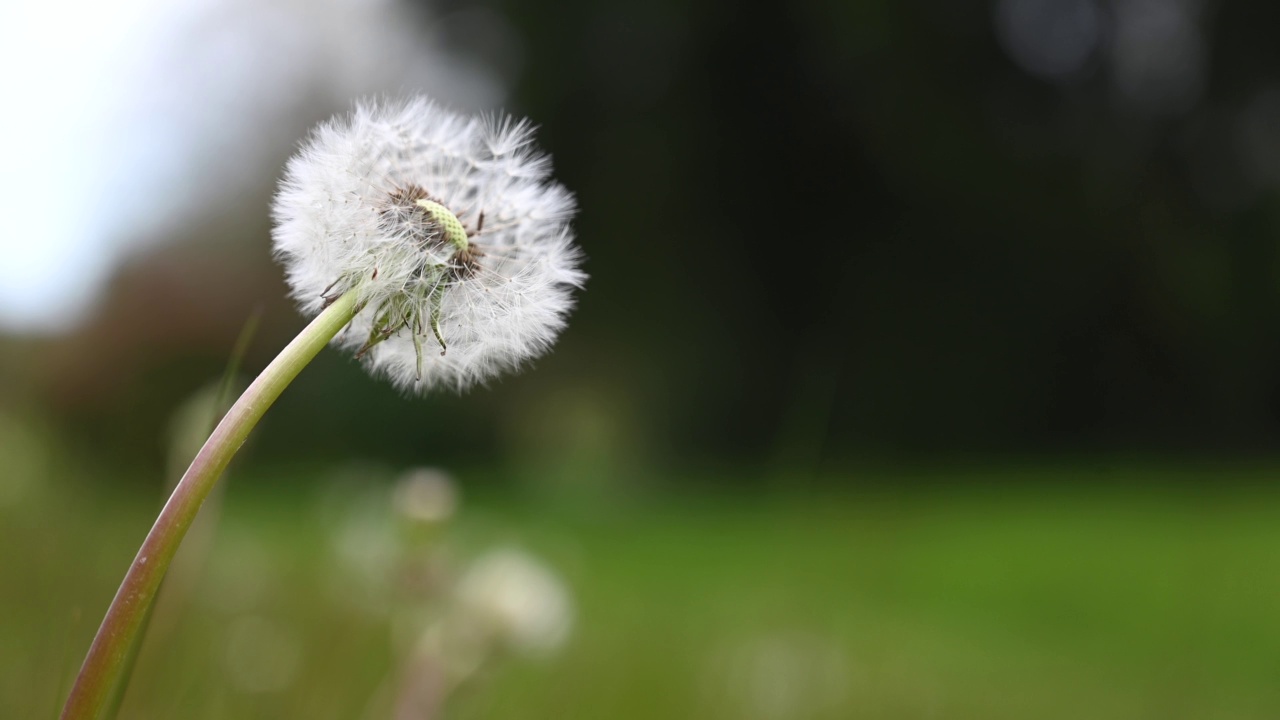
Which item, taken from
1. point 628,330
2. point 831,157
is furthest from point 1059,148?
point 628,330

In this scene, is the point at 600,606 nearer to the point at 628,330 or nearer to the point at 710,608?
the point at 710,608

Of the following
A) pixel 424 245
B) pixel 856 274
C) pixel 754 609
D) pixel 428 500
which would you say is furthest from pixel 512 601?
pixel 856 274

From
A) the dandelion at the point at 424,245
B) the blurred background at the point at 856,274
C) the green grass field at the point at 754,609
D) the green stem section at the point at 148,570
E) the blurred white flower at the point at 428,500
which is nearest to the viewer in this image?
the green stem section at the point at 148,570

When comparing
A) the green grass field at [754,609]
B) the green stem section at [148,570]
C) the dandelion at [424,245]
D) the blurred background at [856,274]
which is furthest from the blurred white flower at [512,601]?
the blurred background at [856,274]

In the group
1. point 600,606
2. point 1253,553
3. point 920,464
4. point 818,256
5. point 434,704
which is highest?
point 818,256

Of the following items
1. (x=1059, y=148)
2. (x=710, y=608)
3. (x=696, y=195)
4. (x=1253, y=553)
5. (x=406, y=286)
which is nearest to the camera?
(x=406, y=286)

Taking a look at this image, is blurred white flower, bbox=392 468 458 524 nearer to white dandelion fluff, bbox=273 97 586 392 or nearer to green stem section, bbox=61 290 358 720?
white dandelion fluff, bbox=273 97 586 392

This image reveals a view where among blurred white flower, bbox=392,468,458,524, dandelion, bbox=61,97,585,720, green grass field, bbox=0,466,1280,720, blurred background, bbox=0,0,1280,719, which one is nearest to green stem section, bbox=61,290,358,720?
dandelion, bbox=61,97,585,720

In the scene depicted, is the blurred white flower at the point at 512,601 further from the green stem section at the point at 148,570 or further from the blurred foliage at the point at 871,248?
the blurred foliage at the point at 871,248
